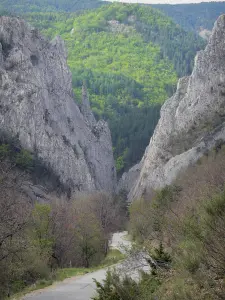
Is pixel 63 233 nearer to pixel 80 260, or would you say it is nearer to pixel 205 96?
pixel 80 260

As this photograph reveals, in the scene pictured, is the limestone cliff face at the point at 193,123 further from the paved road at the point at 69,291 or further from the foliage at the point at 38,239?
the paved road at the point at 69,291

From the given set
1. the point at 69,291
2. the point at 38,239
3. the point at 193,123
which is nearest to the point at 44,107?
the point at 193,123

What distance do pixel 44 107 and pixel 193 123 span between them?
2600 cm

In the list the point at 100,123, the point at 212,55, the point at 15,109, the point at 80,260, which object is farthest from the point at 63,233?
the point at 100,123

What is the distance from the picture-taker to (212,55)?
291 ft

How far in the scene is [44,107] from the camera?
86875 millimetres

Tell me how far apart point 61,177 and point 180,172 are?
70.2 feet

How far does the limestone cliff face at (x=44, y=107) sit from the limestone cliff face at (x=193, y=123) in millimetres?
13953

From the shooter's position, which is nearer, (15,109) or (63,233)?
(63,233)

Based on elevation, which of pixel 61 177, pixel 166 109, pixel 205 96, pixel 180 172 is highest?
pixel 166 109

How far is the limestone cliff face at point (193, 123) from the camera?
78975 millimetres

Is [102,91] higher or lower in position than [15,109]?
higher

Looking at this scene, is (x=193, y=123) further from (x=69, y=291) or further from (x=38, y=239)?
(x=69, y=291)

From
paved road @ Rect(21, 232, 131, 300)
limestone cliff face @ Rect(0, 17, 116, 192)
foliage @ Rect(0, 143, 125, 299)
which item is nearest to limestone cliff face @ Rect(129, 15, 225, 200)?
limestone cliff face @ Rect(0, 17, 116, 192)
